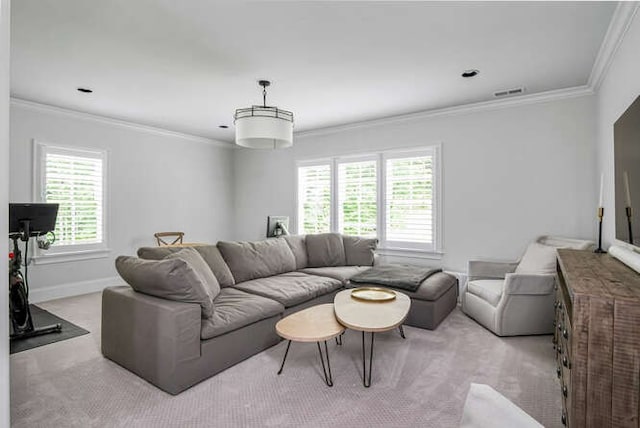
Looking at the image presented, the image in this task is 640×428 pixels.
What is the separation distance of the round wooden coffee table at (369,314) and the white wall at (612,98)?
1882 mm

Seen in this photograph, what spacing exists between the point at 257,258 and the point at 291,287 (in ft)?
2.20

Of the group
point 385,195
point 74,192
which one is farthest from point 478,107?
point 74,192

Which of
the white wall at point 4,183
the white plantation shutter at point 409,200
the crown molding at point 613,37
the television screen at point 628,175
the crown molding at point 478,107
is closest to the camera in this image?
the white wall at point 4,183

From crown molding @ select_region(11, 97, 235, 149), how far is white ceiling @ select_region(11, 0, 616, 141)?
0.18m

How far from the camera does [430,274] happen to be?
3.91 meters

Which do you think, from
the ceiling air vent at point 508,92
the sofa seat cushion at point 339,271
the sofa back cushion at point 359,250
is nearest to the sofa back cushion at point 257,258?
the sofa seat cushion at point 339,271

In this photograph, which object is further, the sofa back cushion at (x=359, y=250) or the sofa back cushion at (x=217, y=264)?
the sofa back cushion at (x=359, y=250)

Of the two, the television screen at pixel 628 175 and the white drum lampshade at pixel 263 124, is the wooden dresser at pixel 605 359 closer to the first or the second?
the television screen at pixel 628 175

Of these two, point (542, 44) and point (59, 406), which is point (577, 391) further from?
point (59, 406)

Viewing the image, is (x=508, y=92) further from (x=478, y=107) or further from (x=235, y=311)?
(x=235, y=311)

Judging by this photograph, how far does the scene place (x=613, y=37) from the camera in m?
2.45

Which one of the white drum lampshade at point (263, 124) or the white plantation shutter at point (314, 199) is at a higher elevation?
the white drum lampshade at point (263, 124)

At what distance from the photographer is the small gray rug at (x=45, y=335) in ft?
9.80

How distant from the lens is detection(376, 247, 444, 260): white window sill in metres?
4.56
